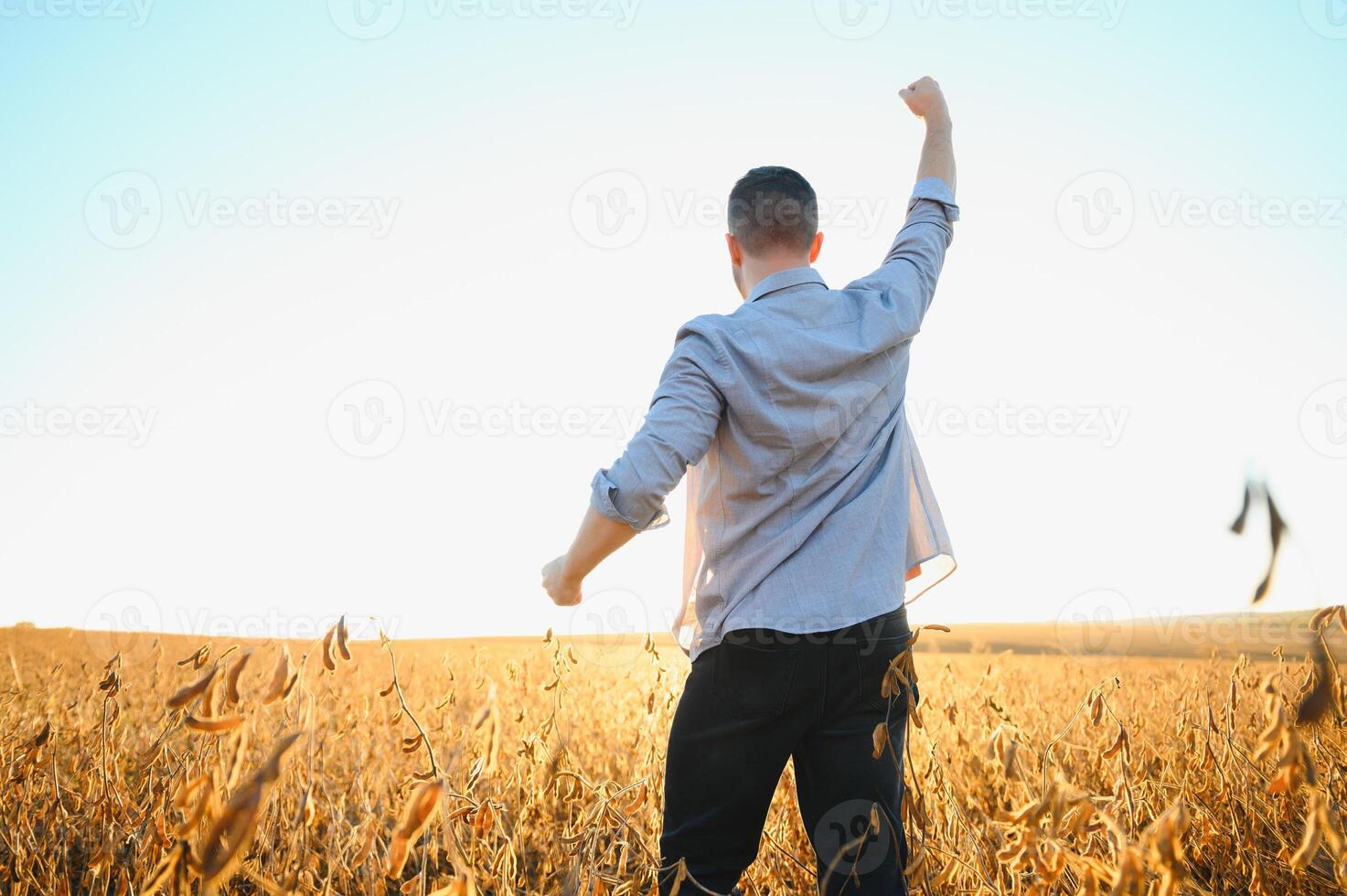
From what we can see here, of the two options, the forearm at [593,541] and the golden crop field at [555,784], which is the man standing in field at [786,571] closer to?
the forearm at [593,541]

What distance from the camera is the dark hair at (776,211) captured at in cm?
167

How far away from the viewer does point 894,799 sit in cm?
155

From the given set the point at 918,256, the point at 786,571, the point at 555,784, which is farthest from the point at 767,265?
the point at 555,784

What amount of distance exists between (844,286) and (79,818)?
2706 millimetres

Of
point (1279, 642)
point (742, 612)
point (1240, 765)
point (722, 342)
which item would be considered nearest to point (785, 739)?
point (742, 612)

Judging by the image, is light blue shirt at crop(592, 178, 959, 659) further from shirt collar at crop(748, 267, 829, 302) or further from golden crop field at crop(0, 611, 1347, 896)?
golden crop field at crop(0, 611, 1347, 896)

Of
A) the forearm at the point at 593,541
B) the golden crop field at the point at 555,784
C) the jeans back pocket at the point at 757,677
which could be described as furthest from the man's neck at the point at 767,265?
the golden crop field at the point at 555,784

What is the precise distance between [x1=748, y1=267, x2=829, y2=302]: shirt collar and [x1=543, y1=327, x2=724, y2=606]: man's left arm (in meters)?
0.20

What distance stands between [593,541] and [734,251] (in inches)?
28.7

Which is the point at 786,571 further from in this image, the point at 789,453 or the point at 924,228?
the point at 924,228

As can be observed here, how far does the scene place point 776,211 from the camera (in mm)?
1669

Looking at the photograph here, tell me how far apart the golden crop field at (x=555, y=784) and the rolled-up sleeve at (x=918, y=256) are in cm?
78

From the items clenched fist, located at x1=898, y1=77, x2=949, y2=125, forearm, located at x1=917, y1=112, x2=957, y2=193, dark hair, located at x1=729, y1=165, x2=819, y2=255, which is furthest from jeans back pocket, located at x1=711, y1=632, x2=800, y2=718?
clenched fist, located at x1=898, y1=77, x2=949, y2=125

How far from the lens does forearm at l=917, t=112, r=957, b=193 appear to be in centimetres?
188
